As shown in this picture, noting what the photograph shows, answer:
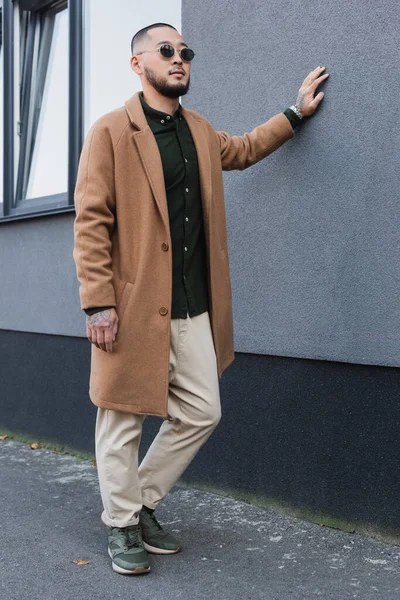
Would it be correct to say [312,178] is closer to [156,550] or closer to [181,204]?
[181,204]

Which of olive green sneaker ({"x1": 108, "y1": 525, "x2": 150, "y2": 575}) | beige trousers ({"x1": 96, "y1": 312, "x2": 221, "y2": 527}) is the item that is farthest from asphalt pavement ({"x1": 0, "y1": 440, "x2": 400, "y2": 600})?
beige trousers ({"x1": 96, "y1": 312, "x2": 221, "y2": 527})

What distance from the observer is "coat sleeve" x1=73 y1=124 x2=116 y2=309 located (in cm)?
360

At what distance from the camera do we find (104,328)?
11.8 feet

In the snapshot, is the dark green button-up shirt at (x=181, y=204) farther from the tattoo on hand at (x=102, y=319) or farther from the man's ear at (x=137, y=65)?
the tattoo on hand at (x=102, y=319)

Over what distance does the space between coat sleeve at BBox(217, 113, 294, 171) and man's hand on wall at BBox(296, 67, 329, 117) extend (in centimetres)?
11

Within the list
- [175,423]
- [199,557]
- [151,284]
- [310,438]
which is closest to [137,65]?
[151,284]

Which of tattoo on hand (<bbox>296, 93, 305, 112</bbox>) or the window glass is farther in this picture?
the window glass

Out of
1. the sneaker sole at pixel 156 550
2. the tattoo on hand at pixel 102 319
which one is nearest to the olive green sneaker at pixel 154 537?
the sneaker sole at pixel 156 550

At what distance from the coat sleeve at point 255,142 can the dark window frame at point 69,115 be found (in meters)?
1.96

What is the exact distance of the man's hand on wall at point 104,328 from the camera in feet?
11.8

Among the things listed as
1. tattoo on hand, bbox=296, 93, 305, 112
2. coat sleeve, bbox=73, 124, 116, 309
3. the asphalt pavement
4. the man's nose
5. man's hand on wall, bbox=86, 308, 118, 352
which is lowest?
the asphalt pavement

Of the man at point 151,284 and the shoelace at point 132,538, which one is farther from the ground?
the man at point 151,284

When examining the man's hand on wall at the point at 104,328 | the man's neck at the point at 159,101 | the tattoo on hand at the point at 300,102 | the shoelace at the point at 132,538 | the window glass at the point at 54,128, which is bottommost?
the shoelace at the point at 132,538

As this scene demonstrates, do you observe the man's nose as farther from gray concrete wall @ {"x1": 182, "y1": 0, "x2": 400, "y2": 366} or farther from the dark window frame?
the dark window frame
